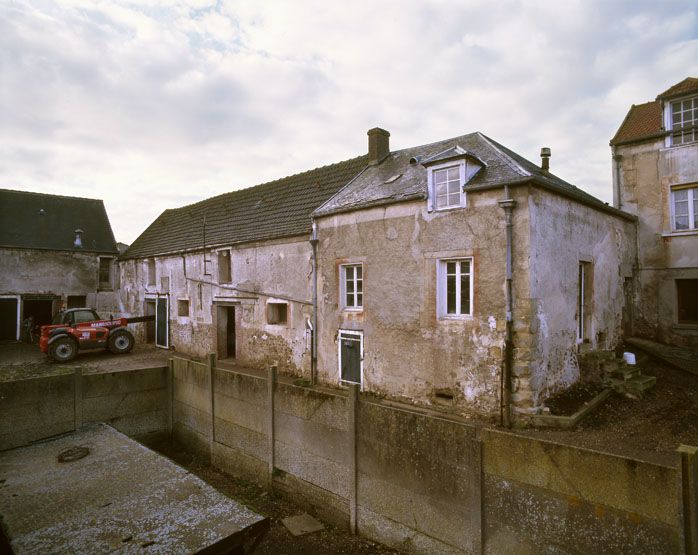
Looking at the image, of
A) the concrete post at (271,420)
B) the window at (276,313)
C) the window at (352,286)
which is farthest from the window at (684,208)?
the concrete post at (271,420)

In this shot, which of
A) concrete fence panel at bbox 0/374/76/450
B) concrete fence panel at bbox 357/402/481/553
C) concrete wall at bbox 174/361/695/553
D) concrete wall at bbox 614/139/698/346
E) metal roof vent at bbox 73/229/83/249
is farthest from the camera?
metal roof vent at bbox 73/229/83/249

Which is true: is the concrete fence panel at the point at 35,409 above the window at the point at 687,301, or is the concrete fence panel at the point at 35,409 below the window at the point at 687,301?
below

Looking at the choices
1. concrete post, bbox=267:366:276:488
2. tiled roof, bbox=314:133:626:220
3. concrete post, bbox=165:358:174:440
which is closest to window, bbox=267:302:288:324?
tiled roof, bbox=314:133:626:220

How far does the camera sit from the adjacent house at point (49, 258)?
22.6 meters

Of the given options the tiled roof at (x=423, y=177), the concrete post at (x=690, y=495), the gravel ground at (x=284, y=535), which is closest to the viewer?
the concrete post at (x=690, y=495)

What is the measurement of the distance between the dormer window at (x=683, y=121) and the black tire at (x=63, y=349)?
74.6 ft

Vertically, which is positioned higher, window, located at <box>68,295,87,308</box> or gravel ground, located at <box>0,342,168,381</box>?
window, located at <box>68,295,87,308</box>

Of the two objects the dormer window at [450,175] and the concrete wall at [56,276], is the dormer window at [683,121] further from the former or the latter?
the concrete wall at [56,276]

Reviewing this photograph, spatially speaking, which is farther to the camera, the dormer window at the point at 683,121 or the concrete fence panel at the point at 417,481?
the dormer window at the point at 683,121

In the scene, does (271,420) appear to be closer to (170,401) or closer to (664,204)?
(170,401)

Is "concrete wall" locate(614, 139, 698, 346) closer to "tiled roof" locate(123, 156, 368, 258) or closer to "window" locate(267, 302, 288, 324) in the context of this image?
"tiled roof" locate(123, 156, 368, 258)

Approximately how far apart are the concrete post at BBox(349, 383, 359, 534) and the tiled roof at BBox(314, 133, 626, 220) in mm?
6200

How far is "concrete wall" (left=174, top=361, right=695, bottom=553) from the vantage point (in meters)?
4.27

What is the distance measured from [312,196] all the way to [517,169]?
790 centimetres
